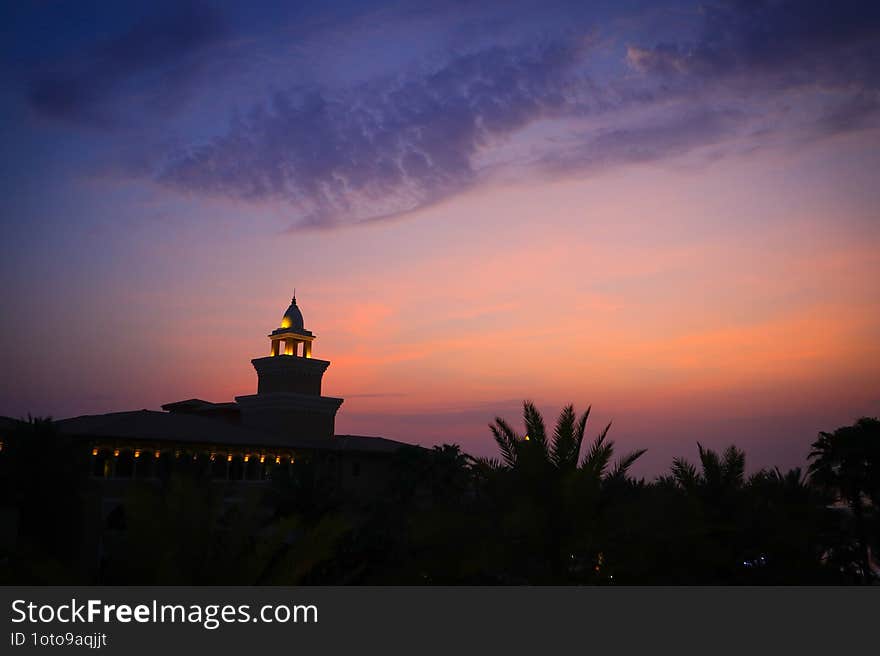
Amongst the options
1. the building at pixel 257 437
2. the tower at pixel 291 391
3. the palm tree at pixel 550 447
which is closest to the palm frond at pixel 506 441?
the palm tree at pixel 550 447

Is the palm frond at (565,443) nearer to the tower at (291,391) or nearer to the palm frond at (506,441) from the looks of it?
the palm frond at (506,441)

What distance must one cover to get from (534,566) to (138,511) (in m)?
6.67

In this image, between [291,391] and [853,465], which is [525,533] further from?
[291,391]

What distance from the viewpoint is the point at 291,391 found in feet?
197

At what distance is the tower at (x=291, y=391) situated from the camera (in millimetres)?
58844

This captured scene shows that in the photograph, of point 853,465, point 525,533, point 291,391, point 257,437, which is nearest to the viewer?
point 525,533

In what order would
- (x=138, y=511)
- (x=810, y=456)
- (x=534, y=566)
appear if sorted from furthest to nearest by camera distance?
(x=810, y=456) < (x=534, y=566) < (x=138, y=511)

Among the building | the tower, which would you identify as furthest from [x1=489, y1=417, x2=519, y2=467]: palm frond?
the tower

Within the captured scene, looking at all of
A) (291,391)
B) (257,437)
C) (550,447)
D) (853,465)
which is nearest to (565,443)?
(550,447)
